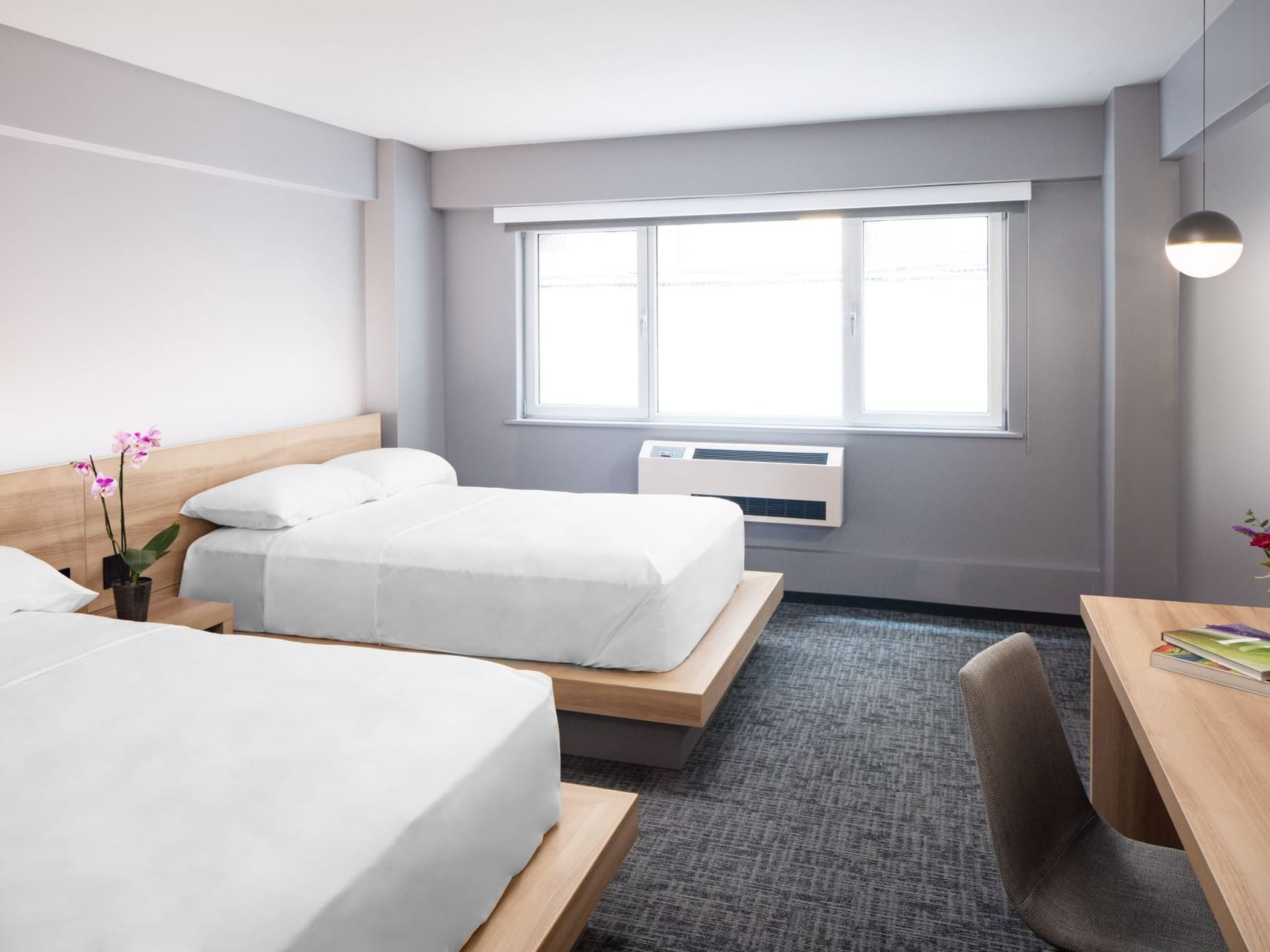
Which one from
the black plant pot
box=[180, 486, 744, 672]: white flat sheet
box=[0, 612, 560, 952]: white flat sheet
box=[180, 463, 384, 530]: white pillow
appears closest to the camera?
box=[0, 612, 560, 952]: white flat sheet

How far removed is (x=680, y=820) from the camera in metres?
2.70

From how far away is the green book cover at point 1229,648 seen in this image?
1728 mm

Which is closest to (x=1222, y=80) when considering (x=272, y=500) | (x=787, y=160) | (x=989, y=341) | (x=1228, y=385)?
(x=1228, y=385)

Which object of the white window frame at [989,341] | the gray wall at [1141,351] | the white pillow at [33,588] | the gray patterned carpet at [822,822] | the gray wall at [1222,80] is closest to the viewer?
the gray patterned carpet at [822,822]

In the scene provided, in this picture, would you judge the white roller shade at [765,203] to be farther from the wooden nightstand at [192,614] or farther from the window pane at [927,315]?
the wooden nightstand at [192,614]

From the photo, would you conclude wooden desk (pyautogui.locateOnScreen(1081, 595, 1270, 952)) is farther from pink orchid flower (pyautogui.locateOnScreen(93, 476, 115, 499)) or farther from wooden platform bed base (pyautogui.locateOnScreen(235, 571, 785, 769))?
pink orchid flower (pyautogui.locateOnScreen(93, 476, 115, 499))

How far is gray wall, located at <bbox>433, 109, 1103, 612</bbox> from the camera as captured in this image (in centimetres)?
452

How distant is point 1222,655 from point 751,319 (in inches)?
143

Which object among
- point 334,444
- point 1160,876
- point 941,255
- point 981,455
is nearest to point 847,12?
point 941,255

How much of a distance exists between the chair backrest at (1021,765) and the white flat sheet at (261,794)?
0.87 metres

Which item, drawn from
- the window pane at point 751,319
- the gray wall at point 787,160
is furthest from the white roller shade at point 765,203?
the window pane at point 751,319

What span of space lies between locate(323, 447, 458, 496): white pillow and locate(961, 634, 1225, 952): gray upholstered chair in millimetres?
3124

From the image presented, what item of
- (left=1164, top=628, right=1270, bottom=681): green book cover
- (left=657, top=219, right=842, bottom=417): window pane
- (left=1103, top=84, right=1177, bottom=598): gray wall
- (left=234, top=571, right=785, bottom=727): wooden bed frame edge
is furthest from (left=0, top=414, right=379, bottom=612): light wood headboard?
(left=1103, top=84, right=1177, bottom=598): gray wall

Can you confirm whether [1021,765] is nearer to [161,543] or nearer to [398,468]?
[161,543]
